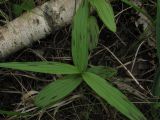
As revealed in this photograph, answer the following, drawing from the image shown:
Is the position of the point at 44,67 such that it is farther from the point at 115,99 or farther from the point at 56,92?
the point at 115,99

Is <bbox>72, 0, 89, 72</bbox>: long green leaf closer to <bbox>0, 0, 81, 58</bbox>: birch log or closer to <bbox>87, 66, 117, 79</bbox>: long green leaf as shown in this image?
<bbox>87, 66, 117, 79</bbox>: long green leaf

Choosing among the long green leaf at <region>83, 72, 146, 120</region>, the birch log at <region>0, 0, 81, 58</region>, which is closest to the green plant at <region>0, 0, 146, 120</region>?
the long green leaf at <region>83, 72, 146, 120</region>

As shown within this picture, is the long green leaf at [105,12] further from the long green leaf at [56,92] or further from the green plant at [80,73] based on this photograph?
the long green leaf at [56,92]

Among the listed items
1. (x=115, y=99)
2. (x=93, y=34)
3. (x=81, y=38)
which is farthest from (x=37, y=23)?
(x=115, y=99)

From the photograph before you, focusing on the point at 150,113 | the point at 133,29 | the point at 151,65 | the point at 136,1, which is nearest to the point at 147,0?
the point at 136,1

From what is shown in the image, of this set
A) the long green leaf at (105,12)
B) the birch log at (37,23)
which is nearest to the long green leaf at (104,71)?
the long green leaf at (105,12)

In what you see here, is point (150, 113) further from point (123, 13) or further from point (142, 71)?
point (123, 13)
